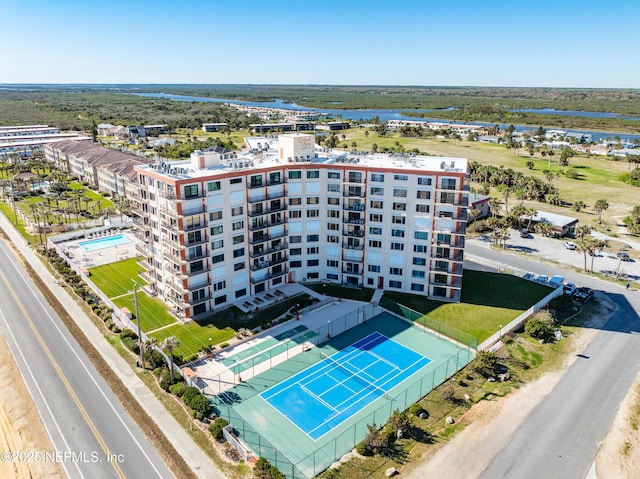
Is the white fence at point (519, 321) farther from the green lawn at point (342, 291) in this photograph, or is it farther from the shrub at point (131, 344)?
the shrub at point (131, 344)

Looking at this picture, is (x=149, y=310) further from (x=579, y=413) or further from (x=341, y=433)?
(x=579, y=413)

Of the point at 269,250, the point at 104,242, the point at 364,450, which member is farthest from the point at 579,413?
the point at 104,242

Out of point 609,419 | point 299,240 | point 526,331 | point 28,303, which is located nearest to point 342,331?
point 299,240

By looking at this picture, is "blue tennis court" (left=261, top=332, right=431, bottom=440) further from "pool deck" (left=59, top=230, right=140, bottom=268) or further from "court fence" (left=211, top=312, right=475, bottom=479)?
"pool deck" (left=59, top=230, right=140, bottom=268)

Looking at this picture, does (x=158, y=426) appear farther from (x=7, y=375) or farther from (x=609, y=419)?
(x=609, y=419)

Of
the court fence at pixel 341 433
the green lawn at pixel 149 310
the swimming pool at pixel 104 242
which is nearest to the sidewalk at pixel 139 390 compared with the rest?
the court fence at pixel 341 433
